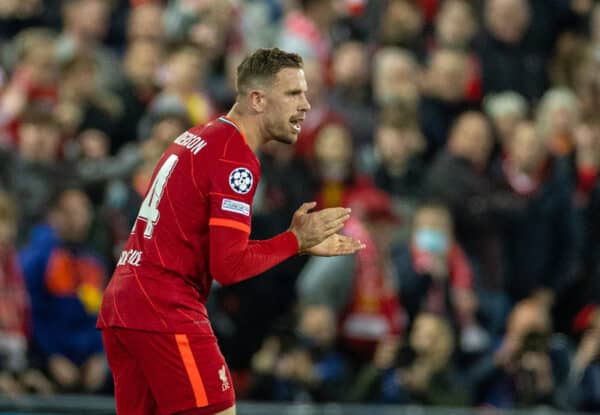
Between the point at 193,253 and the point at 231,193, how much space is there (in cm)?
29

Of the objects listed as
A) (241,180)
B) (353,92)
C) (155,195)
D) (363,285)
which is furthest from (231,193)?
(353,92)

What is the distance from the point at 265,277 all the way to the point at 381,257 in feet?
2.65

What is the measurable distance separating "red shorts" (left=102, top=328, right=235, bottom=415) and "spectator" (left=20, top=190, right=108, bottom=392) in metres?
3.03

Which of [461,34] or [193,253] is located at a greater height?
[461,34]

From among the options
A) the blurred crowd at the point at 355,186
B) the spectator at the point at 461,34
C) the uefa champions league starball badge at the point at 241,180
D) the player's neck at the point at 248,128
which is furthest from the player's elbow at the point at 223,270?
the spectator at the point at 461,34

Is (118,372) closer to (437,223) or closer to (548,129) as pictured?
(437,223)

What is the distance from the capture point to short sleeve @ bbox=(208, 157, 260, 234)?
450 centimetres

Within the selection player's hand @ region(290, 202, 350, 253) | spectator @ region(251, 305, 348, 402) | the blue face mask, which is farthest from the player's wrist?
the blue face mask

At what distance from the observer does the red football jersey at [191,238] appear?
14.8 ft

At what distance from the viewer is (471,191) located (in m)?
8.83

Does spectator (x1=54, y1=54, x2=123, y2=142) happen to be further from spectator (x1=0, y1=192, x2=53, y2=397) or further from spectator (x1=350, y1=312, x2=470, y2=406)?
spectator (x1=350, y1=312, x2=470, y2=406)

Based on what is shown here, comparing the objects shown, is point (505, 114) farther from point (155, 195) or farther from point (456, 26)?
point (155, 195)

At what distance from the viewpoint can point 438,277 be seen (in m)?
8.38

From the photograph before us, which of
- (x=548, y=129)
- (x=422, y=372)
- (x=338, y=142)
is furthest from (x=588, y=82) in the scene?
(x=422, y=372)
